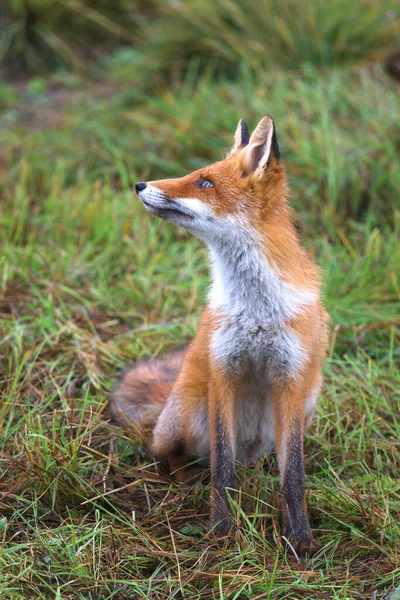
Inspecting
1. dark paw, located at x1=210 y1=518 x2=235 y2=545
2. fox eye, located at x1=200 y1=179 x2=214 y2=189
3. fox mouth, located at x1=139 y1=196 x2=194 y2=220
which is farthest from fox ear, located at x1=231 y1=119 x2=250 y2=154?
dark paw, located at x1=210 y1=518 x2=235 y2=545

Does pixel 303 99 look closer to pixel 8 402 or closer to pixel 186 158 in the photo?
pixel 186 158

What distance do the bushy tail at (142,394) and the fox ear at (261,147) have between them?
148 centimetres

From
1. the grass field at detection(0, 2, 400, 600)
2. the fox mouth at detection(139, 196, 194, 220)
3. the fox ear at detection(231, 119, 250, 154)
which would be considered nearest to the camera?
the grass field at detection(0, 2, 400, 600)

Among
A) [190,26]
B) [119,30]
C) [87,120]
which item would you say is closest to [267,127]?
[87,120]

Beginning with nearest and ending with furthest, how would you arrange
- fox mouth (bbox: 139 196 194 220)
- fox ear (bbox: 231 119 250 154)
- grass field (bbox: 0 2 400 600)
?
grass field (bbox: 0 2 400 600), fox mouth (bbox: 139 196 194 220), fox ear (bbox: 231 119 250 154)

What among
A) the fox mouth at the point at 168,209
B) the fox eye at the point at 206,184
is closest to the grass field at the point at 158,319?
the fox mouth at the point at 168,209

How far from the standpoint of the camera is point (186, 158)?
7.57 metres

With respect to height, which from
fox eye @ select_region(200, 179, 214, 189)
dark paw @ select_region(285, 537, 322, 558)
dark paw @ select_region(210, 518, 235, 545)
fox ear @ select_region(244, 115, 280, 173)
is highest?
fox ear @ select_region(244, 115, 280, 173)

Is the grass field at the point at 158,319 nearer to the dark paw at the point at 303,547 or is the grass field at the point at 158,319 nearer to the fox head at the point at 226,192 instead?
the dark paw at the point at 303,547

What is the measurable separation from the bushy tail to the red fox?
72cm

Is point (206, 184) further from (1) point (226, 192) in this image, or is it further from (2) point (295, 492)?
(2) point (295, 492)

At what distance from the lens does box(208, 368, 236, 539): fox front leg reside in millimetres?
3863

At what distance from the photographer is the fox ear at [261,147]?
3775mm

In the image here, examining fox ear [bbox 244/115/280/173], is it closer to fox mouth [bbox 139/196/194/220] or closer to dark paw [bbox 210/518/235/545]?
fox mouth [bbox 139/196/194/220]
